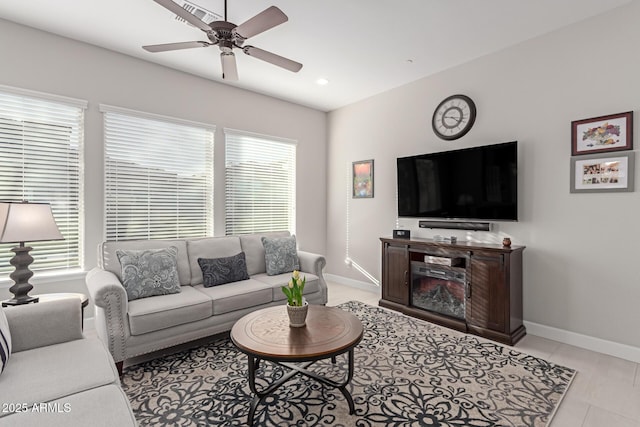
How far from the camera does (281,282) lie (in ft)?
11.6

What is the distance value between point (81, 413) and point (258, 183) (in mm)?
3818

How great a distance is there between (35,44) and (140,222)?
1.99 meters

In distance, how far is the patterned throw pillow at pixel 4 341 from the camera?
1.55 meters

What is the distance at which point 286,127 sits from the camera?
518 cm

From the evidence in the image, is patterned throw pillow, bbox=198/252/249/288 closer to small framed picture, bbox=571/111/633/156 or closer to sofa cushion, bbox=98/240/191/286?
sofa cushion, bbox=98/240/191/286

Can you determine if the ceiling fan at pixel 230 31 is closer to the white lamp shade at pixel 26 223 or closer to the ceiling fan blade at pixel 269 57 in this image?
the ceiling fan blade at pixel 269 57

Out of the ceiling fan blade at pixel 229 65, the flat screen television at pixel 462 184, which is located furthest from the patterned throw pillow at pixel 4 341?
the flat screen television at pixel 462 184

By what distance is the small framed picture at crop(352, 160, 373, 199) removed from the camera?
16.4 ft

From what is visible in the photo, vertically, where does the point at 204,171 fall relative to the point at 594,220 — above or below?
above

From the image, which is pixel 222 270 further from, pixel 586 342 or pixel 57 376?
pixel 586 342

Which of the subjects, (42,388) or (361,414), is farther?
(361,414)

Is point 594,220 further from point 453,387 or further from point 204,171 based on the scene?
point 204,171

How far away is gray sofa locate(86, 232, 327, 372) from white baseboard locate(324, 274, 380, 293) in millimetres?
1272

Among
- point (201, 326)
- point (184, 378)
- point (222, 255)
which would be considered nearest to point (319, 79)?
point (222, 255)
